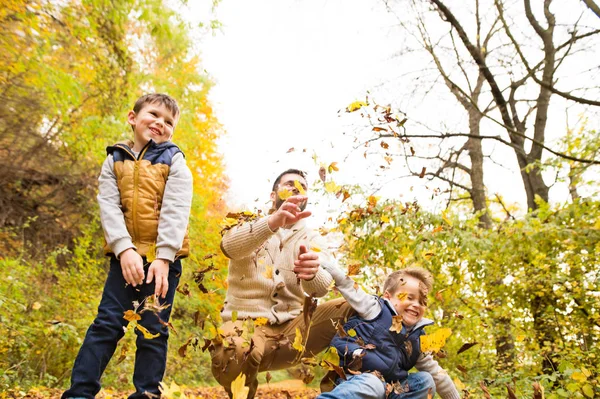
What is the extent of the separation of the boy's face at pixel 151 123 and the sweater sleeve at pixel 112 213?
0.57 feet

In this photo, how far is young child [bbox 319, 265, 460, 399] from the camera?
232 cm

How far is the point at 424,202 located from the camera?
18.2 ft

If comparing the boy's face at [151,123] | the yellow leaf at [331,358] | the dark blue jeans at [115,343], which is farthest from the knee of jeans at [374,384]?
the boy's face at [151,123]

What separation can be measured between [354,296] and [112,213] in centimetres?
125

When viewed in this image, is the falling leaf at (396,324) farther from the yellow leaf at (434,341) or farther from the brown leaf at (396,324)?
the yellow leaf at (434,341)

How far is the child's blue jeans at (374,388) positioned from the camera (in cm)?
198

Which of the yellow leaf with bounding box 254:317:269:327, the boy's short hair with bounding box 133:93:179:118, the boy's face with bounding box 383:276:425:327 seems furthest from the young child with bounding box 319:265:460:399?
the boy's short hair with bounding box 133:93:179:118

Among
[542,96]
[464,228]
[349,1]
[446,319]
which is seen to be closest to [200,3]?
[349,1]

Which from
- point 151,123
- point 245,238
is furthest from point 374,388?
point 151,123

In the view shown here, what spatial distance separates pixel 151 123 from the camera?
2.37 m

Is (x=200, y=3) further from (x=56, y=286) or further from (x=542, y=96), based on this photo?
(x=542, y=96)

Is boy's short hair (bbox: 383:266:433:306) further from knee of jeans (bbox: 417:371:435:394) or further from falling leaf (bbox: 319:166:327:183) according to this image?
falling leaf (bbox: 319:166:327:183)

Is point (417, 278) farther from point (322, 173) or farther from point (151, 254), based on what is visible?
point (151, 254)

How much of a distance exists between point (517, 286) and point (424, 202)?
1.48 meters
